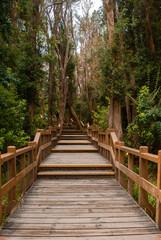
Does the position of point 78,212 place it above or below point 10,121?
below

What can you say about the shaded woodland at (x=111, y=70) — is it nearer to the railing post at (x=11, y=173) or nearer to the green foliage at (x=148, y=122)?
the green foliage at (x=148, y=122)

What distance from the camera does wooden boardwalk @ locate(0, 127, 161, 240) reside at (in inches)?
102

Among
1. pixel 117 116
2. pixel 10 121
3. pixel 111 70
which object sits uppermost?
pixel 111 70

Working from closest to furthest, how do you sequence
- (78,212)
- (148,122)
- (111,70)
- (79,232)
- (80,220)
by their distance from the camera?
(79,232) → (80,220) → (78,212) → (148,122) → (111,70)

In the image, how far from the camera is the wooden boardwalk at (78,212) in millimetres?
2590

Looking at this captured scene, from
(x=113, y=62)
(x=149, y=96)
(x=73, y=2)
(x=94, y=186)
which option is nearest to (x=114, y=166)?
(x=94, y=186)

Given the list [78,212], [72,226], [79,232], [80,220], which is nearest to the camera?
[79,232]

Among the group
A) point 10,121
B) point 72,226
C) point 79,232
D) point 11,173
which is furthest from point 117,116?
point 79,232

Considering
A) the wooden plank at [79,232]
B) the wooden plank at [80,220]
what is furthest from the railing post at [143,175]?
the wooden plank at [79,232]

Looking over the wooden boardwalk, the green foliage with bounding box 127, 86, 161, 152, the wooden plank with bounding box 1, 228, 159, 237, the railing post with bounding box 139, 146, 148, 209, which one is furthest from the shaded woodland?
the wooden plank with bounding box 1, 228, 159, 237

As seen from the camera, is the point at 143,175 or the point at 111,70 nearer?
the point at 143,175

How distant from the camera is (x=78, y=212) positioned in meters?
3.22

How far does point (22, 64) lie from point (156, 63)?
20.8ft

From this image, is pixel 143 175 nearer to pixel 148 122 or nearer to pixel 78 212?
pixel 78 212
